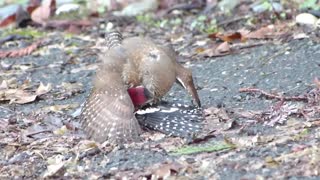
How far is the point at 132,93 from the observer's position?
18.9 ft

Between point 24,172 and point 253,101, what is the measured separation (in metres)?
1.86

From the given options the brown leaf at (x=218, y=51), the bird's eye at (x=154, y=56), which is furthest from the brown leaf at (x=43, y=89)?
the bird's eye at (x=154, y=56)

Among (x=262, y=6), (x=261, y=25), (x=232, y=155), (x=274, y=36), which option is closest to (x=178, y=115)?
(x=232, y=155)

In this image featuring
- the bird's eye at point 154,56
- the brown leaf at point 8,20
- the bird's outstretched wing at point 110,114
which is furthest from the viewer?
the brown leaf at point 8,20

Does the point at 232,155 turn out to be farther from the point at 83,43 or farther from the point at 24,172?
the point at 83,43

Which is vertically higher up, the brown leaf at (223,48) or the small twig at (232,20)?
the brown leaf at (223,48)

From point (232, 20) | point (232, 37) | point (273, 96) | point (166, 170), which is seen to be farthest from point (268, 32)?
point (166, 170)

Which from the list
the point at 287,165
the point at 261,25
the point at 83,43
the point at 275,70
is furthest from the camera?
the point at 83,43

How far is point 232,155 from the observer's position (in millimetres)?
4992

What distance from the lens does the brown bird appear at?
18.2 ft

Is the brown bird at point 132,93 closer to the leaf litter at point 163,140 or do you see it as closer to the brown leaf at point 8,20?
the leaf litter at point 163,140

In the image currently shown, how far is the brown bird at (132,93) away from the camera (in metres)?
5.54

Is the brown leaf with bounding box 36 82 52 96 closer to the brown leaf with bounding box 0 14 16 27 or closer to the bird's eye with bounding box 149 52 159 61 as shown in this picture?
the bird's eye with bounding box 149 52 159 61

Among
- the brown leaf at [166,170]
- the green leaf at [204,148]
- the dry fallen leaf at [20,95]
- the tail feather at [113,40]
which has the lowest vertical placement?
the dry fallen leaf at [20,95]
